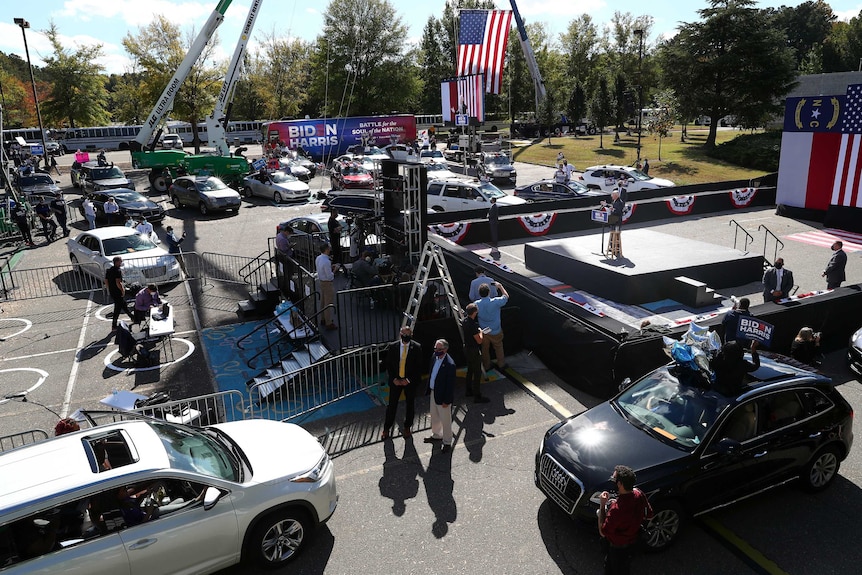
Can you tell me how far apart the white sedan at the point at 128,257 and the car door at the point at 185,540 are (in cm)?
1234

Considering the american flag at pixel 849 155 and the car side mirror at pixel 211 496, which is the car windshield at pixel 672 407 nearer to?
Answer: the car side mirror at pixel 211 496

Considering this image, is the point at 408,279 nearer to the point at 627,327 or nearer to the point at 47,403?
the point at 627,327

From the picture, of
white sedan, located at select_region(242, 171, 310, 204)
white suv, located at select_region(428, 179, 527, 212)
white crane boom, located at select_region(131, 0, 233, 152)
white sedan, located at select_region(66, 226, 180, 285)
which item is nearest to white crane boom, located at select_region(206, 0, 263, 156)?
white crane boom, located at select_region(131, 0, 233, 152)

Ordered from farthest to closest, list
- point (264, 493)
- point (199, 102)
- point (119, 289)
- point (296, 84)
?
1. point (296, 84)
2. point (199, 102)
3. point (119, 289)
4. point (264, 493)

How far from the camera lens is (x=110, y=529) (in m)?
5.19

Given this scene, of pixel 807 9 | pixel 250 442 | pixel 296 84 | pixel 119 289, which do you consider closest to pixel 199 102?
pixel 296 84

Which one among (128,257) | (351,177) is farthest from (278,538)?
(351,177)

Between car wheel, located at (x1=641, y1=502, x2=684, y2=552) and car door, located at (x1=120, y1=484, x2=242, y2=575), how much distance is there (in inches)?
159

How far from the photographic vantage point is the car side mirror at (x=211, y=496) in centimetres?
554

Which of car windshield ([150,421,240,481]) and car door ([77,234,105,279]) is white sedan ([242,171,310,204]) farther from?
car windshield ([150,421,240,481])

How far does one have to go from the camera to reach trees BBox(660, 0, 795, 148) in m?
43.3

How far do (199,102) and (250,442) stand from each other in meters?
55.3

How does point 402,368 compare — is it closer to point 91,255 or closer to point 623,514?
point 623,514

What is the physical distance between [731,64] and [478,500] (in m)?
46.4
